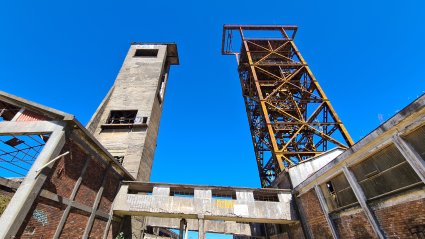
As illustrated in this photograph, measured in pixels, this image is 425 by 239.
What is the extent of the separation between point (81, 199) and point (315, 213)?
963 centimetres

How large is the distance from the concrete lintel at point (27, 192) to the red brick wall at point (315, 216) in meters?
9.94

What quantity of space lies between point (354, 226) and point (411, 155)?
306 cm

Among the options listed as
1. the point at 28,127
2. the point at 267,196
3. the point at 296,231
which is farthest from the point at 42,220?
the point at 296,231

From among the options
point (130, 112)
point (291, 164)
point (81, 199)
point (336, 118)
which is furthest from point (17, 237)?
point (336, 118)

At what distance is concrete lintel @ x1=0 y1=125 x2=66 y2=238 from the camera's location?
5590 mm

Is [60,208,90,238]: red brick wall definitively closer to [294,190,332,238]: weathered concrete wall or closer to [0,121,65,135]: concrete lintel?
[0,121,65,135]: concrete lintel

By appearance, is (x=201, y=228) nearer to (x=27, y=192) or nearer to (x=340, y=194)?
(x=340, y=194)

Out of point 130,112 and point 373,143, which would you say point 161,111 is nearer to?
point 130,112

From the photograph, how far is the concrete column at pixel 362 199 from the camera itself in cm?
597

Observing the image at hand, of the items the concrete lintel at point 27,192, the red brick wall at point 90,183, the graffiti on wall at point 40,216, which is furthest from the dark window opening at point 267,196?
the concrete lintel at point 27,192

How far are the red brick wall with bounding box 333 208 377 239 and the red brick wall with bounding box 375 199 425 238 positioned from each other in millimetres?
548

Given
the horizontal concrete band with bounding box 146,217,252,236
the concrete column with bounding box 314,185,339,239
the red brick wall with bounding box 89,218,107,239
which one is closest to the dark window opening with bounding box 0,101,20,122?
the red brick wall with bounding box 89,218,107,239

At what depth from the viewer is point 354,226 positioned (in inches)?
271

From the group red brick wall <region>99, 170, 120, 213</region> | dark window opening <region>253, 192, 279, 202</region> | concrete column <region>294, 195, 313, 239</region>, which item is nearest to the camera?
concrete column <region>294, 195, 313, 239</region>
